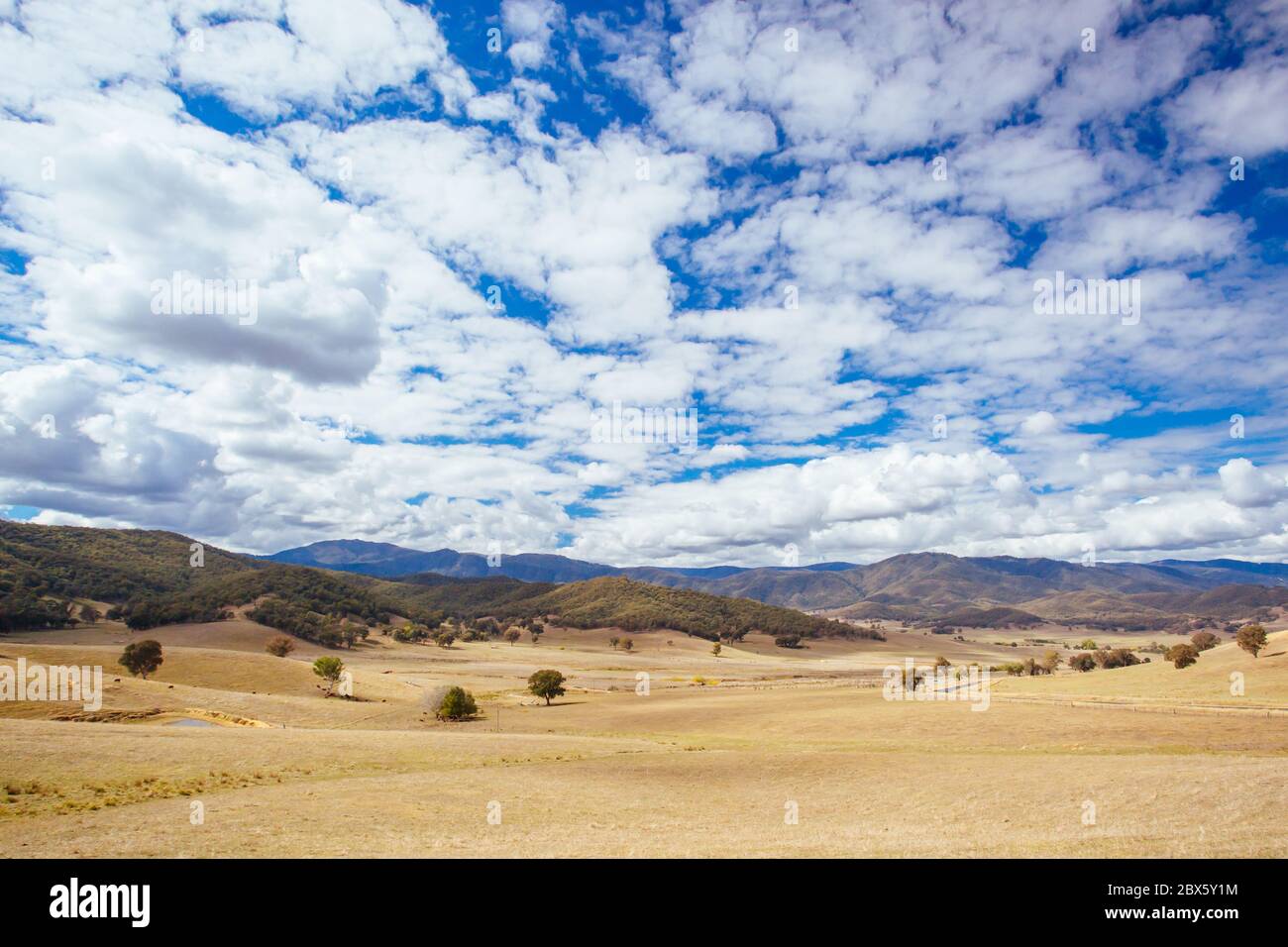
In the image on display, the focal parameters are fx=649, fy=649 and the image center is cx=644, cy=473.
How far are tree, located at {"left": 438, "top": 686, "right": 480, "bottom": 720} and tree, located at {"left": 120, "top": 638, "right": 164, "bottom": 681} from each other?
40.5 m

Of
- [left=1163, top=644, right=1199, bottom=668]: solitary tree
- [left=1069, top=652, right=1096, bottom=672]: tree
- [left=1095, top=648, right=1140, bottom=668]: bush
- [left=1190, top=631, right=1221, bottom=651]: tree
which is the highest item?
[left=1163, top=644, right=1199, bottom=668]: solitary tree

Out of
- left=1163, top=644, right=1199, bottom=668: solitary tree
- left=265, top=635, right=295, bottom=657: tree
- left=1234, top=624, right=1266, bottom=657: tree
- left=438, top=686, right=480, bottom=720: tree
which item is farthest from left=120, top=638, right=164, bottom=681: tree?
left=1234, top=624, right=1266, bottom=657: tree

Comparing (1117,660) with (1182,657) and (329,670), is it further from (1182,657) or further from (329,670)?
(329,670)

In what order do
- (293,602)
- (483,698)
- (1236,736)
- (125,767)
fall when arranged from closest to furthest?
(125,767) < (1236,736) < (483,698) < (293,602)

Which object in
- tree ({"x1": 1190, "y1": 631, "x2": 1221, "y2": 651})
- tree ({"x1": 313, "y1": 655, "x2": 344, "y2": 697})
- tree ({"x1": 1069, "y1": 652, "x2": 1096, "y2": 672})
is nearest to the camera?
tree ({"x1": 313, "y1": 655, "x2": 344, "y2": 697})

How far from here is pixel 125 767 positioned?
31.4 meters

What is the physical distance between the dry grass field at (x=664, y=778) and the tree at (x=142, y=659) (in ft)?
43.9

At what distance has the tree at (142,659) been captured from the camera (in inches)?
3095

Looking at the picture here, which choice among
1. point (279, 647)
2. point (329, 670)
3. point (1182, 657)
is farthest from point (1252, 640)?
point (279, 647)

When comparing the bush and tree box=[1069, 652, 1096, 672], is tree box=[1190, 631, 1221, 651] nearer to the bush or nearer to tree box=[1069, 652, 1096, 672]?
the bush

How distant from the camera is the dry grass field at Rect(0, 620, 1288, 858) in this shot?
64.8 ft
